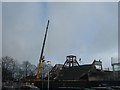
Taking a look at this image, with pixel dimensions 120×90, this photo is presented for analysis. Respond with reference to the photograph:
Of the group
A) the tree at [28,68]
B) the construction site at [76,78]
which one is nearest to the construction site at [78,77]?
the construction site at [76,78]

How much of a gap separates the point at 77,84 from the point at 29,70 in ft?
97.7

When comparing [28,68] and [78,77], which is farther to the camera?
[28,68]

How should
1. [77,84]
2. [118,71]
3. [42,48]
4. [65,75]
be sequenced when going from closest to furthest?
[77,84] < [118,71] < [42,48] < [65,75]

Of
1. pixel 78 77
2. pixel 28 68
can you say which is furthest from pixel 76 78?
pixel 28 68

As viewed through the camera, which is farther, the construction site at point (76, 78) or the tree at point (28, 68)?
the tree at point (28, 68)

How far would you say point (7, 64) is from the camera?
46844 mm

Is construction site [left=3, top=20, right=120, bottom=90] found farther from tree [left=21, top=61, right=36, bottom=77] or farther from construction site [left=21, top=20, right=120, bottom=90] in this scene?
tree [left=21, top=61, right=36, bottom=77]

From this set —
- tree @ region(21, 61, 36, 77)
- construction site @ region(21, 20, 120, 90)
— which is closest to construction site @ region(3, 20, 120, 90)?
construction site @ region(21, 20, 120, 90)

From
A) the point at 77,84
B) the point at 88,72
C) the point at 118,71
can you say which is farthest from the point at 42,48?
the point at 118,71

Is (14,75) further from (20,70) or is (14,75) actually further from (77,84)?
(77,84)

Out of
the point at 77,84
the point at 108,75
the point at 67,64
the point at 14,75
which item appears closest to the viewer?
the point at 77,84

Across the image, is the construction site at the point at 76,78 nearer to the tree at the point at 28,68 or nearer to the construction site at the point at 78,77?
the construction site at the point at 78,77

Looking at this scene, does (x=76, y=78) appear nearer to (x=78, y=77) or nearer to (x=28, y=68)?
(x=78, y=77)

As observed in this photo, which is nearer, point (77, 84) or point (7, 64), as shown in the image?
point (77, 84)
